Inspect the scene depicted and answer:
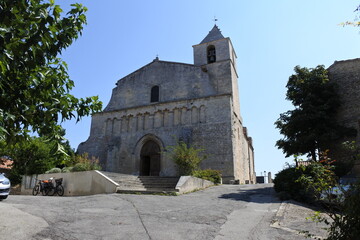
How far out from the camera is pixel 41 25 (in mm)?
3146

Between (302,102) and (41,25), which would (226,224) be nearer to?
(41,25)

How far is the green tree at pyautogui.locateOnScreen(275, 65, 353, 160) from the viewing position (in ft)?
50.4

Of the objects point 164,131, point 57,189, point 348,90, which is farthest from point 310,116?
point 57,189

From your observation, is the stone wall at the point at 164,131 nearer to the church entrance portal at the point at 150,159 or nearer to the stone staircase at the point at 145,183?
the church entrance portal at the point at 150,159

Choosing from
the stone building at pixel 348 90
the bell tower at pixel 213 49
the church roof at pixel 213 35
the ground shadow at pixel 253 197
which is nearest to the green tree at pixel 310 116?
the stone building at pixel 348 90

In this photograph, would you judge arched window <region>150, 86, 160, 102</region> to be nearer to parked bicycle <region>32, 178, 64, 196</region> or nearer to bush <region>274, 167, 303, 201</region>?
parked bicycle <region>32, 178, 64, 196</region>

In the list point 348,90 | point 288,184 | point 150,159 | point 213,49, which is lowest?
point 288,184

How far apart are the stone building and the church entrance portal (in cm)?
1261

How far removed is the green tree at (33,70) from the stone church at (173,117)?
15.5 m

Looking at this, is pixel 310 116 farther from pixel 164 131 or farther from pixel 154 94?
pixel 154 94

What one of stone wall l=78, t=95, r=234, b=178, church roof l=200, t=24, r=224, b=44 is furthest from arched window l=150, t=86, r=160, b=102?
church roof l=200, t=24, r=224, b=44

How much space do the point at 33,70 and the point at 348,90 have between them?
1898 cm

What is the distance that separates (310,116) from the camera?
15.5 m

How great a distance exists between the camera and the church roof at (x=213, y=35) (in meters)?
24.7
